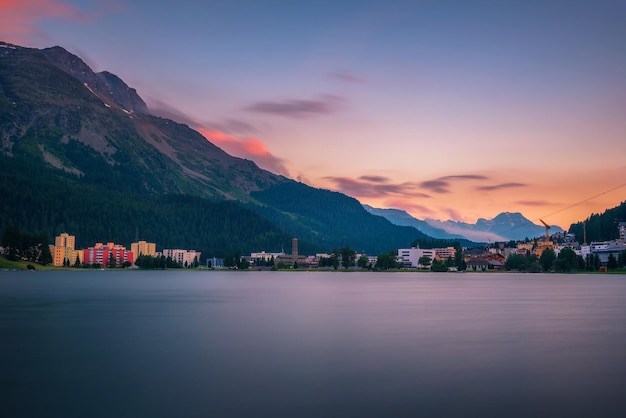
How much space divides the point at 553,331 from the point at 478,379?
1026 inches

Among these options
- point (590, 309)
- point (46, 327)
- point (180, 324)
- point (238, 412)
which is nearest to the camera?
point (238, 412)

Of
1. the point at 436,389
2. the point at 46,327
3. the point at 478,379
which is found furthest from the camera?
the point at 46,327

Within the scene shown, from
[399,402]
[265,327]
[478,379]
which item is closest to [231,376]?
[399,402]

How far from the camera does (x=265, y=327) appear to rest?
55.8 metres

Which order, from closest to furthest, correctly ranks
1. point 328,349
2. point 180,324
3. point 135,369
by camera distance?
point 135,369 → point 328,349 → point 180,324

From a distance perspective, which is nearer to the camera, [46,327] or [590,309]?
[46,327]

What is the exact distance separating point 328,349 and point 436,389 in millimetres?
14081

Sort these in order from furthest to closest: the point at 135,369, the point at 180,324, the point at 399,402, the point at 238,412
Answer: the point at 180,324 < the point at 135,369 < the point at 399,402 < the point at 238,412

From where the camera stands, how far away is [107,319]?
6119 cm

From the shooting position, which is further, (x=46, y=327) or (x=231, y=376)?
(x=46, y=327)

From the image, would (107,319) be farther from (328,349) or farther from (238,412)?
(238,412)

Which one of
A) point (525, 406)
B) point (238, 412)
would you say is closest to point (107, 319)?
point (238, 412)

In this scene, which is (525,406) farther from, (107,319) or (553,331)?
(107,319)

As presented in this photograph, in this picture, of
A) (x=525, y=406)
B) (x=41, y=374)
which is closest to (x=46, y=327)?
(x=41, y=374)
